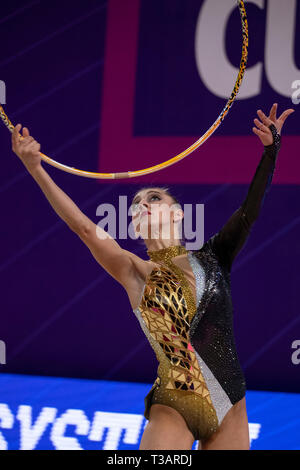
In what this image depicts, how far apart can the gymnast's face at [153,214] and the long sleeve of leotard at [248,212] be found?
0.65ft

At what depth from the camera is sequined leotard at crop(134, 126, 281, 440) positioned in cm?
200

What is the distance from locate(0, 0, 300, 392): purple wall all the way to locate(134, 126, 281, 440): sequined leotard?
2383mm

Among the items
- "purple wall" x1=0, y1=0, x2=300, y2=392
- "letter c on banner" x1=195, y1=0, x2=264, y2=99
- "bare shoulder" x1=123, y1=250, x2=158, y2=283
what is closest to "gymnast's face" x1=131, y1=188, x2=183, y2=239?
"bare shoulder" x1=123, y1=250, x2=158, y2=283

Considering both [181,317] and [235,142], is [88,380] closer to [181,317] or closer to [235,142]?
[235,142]

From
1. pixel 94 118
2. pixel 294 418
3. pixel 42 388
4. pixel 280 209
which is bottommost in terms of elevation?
pixel 294 418

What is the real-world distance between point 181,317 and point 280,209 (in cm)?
263

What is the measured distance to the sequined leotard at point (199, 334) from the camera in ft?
6.56

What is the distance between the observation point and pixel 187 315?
2088mm

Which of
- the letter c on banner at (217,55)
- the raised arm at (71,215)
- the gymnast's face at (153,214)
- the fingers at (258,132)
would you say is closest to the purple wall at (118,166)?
the letter c on banner at (217,55)

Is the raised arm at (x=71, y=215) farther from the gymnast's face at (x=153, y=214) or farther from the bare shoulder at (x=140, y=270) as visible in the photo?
the gymnast's face at (x=153, y=214)
